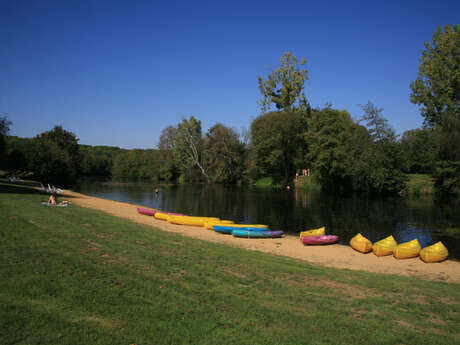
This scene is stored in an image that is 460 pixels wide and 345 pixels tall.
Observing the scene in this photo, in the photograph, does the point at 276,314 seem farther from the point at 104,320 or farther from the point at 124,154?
the point at 124,154

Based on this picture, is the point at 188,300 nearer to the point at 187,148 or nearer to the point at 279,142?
the point at 279,142

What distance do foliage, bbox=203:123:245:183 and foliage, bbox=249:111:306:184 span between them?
9523 millimetres

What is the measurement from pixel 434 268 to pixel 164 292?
1291cm

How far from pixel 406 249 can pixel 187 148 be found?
72948mm

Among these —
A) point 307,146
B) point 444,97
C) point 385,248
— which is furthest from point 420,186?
point 385,248

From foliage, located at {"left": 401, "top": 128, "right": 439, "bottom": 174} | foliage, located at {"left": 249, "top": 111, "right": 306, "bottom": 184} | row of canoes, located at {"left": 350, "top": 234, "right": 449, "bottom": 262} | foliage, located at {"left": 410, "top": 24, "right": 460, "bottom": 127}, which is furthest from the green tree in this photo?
row of canoes, located at {"left": 350, "top": 234, "right": 449, "bottom": 262}

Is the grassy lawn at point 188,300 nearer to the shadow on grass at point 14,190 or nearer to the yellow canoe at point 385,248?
the yellow canoe at point 385,248

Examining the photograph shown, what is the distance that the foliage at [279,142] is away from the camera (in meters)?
64.9

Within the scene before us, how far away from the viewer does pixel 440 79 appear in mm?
47188

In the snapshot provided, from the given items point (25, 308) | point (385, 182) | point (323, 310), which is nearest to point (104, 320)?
point (25, 308)

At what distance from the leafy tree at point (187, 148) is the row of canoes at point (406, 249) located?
A: 222 feet

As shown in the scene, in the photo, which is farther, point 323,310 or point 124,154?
point 124,154

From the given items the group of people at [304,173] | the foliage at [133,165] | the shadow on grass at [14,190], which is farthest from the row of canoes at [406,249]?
the foliage at [133,165]

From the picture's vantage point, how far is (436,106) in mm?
48844
